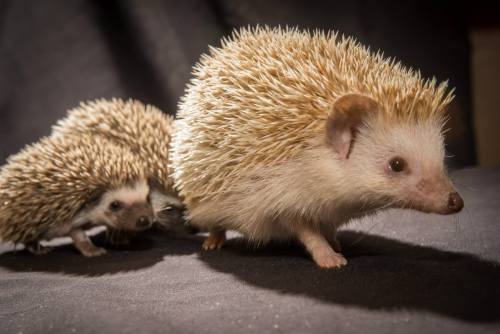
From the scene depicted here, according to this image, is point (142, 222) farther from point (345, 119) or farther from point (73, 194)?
point (345, 119)

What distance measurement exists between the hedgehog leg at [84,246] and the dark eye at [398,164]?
1503 millimetres

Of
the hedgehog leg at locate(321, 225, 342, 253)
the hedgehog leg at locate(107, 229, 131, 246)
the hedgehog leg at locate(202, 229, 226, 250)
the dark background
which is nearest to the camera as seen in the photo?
the hedgehog leg at locate(321, 225, 342, 253)

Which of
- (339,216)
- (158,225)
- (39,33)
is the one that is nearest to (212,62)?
(339,216)

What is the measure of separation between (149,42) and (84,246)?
1.70m

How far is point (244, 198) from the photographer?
2182 mm

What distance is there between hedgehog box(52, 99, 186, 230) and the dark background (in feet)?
2.85

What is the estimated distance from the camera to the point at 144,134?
2953 mm

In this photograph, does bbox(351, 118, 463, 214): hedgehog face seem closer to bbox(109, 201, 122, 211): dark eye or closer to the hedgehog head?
the hedgehog head

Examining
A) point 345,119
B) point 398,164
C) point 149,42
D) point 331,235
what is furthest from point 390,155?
point 149,42

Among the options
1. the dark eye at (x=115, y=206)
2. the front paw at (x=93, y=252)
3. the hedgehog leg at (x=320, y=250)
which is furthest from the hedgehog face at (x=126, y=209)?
the hedgehog leg at (x=320, y=250)

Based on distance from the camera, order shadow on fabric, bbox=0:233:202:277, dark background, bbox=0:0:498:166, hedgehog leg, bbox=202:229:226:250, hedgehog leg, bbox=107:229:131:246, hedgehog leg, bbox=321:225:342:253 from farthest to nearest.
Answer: dark background, bbox=0:0:498:166, hedgehog leg, bbox=107:229:131:246, hedgehog leg, bbox=202:229:226:250, shadow on fabric, bbox=0:233:202:277, hedgehog leg, bbox=321:225:342:253

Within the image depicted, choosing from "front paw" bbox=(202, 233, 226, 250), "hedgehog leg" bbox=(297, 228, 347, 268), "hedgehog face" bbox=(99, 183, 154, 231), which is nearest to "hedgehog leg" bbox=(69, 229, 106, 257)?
"hedgehog face" bbox=(99, 183, 154, 231)

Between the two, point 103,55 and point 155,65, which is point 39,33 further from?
point 155,65

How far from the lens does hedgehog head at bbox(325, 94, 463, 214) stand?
191cm
